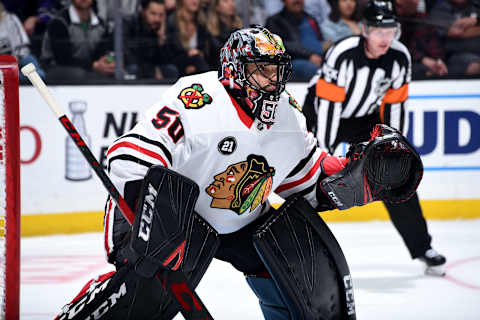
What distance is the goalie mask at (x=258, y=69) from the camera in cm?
210

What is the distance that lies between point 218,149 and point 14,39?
279cm

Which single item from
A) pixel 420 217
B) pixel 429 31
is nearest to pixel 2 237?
pixel 420 217

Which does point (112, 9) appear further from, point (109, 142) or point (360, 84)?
point (360, 84)

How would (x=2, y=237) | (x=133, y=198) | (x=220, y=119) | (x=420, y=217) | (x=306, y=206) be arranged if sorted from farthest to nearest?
(x=420, y=217), (x=2, y=237), (x=306, y=206), (x=220, y=119), (x=133, y=198)

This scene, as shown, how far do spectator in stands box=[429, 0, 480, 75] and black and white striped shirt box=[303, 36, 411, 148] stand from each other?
48.6 inches

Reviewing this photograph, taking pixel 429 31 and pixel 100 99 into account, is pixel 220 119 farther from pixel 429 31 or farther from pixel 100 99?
pixel 429 31

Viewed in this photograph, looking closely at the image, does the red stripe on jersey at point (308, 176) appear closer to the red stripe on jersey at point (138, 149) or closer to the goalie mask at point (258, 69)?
the goalie mask at point (258, 69)

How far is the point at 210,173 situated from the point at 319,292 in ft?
1.49

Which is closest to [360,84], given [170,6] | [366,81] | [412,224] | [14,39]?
[366,81]

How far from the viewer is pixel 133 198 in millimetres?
1954

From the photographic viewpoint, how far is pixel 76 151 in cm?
446

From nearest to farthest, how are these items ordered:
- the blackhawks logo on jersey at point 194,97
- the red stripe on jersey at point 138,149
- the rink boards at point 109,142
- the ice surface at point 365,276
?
1. the red stripe on jersey at point 138,149
2. the blackhawks logo on jersey at point 194,97
3. the ice surface at point 365,276
4. the rink boards at point 109,142

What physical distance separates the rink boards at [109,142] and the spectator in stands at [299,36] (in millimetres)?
139

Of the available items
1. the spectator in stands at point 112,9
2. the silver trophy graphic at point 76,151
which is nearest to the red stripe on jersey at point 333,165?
the silver trophy graphic at point 76,151
